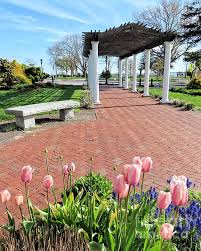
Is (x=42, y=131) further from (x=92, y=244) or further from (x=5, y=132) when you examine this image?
(x=92, y=244)

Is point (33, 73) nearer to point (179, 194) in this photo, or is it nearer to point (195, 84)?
point (195, 84)

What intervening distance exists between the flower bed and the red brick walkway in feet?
5.48

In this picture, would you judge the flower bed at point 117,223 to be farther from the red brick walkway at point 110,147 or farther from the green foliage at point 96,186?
the red brick walkway at point 110,147

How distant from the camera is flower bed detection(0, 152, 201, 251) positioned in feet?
5.61

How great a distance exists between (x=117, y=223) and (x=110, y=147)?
465 centimetres

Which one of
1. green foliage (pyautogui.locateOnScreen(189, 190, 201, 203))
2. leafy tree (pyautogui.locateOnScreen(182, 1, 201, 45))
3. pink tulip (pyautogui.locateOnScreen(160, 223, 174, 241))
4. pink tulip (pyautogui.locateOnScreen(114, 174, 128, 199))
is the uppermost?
leafy tree (pyautogui.locateOnScreen(182, 1, 201, 45))

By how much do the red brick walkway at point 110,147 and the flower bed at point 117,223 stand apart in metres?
1.67

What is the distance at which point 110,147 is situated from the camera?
6723mm

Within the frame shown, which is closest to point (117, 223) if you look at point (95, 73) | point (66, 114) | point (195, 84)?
point (66, 114)

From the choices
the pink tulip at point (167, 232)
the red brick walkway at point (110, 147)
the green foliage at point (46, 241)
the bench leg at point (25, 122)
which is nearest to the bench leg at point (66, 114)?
the red brick walkway at point (110, 147)

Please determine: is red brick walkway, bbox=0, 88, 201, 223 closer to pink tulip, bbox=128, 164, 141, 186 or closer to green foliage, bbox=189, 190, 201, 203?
green foliage, bbox=189, 190, 201, 203

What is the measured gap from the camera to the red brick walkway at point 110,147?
5090 millimetres

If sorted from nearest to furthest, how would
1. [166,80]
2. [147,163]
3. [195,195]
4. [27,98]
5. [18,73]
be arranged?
1. [147,163]
2. [195,195]
3. [166,80]
4. [27,98]
5. [18,73]

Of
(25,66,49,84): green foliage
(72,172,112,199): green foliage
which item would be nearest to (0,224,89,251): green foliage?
(72,172,112,199): green foliage
